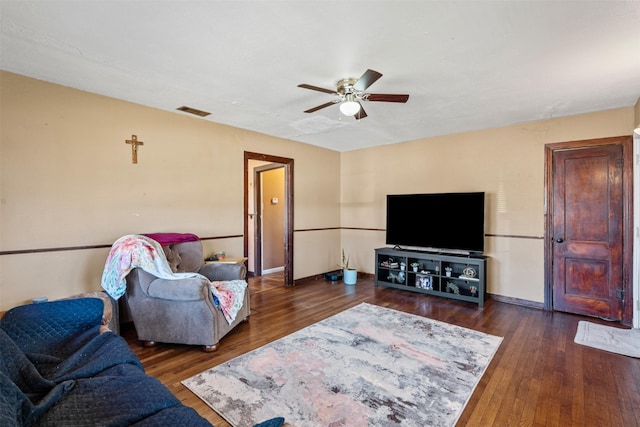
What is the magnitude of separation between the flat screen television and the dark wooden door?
2.94ft

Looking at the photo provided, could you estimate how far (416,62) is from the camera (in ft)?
8.00

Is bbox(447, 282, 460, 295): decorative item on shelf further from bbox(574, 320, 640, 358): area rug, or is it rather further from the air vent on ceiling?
the air vent on ceiling

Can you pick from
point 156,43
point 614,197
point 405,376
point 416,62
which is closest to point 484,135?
point 614,197

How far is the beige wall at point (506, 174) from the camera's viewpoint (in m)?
3.83

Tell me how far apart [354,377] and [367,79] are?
2.26m

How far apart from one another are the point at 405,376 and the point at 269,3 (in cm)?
269

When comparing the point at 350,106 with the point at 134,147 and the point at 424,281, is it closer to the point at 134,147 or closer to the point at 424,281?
the point at 134,147

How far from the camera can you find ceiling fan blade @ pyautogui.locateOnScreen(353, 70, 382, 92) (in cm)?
220

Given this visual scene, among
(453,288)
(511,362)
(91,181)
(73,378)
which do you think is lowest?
(511,362)

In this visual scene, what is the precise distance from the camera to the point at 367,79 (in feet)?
7.57

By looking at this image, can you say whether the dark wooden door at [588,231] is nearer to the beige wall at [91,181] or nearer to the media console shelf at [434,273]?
the media console shelf at [434,273]

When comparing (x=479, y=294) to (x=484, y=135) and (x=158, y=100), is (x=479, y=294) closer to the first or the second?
(x=484, y=135)

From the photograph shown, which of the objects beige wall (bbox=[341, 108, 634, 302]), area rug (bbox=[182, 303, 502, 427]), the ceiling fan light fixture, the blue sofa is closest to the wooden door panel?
beige wall (bbox=[341, 108, 634, 302])

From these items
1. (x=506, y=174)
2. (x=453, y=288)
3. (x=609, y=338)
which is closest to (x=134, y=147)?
(x=453, y=288)
